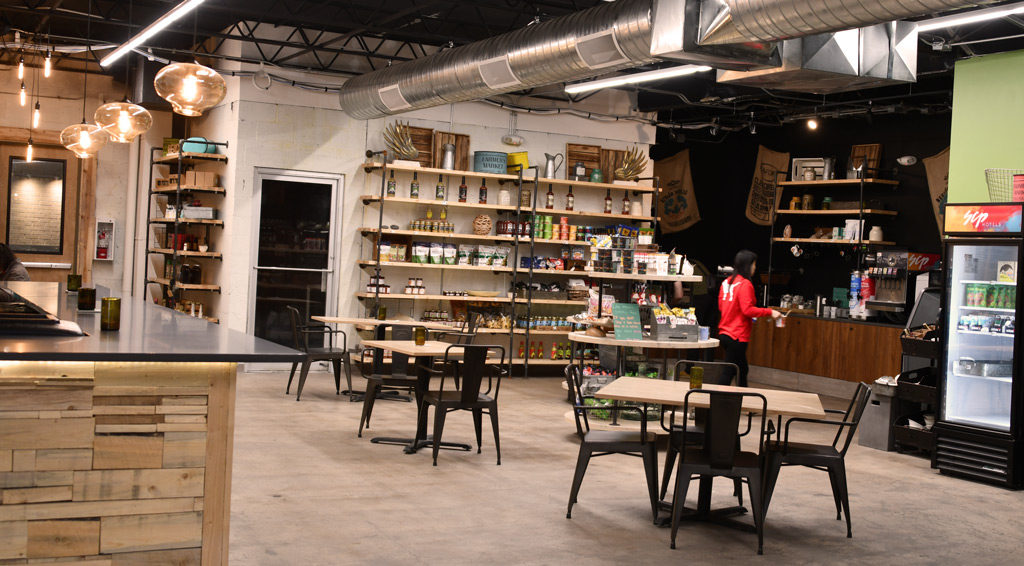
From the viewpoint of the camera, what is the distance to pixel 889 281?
11500 millimetres

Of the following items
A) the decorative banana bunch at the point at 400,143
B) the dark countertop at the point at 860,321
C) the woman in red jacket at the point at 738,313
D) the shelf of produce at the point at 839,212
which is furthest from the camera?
the shelf of produce at the point at 839,212

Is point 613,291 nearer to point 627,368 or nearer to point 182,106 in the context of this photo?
point 627,368

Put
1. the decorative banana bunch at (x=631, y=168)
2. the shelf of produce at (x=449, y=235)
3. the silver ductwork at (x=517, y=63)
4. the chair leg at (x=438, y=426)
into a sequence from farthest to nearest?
the decorative banana bunch at (x=631, y=168) → the shelf of produce at (x=449, y=235) → the silver ductwork at (x=517, y=63) → the chair leg at (x=438, y=426)

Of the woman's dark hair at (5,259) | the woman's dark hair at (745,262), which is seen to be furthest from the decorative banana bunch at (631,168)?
the woman's dark hair at (5,259)

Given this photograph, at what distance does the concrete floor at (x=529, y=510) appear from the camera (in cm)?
500

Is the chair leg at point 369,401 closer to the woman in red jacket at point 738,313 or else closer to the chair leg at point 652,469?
the chair leg at point 652,469

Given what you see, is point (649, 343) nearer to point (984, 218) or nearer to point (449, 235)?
point (984, 218)

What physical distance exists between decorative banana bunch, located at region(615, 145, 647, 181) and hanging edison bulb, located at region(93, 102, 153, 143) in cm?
667

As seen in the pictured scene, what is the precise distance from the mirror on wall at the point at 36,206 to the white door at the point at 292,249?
409 centimetres

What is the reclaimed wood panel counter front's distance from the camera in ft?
11.7

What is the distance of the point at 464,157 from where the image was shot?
39.9 ft

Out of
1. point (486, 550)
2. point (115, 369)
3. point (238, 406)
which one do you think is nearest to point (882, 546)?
point (486, 550)

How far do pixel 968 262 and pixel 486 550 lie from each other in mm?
4767

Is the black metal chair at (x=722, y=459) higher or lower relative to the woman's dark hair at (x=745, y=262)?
lower
